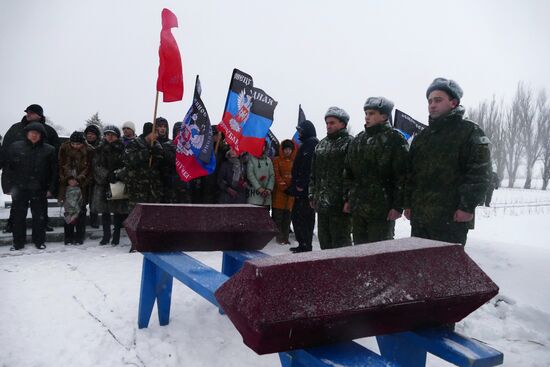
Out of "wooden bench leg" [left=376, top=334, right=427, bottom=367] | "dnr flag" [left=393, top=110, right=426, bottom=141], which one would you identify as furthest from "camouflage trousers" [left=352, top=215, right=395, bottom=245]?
"dnr flag" [left=393, top=110, right=426, bottom=141]

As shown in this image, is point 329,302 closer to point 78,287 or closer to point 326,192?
point 326,192

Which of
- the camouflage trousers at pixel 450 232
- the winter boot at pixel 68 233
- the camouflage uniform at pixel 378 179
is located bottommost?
the winter boot at pixel 68 233

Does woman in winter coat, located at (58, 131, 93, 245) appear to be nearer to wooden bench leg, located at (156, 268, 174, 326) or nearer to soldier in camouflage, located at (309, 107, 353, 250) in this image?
wooden bench leg, located at (156, 268, 174, 326)

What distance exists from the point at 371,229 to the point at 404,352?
1.92 metres

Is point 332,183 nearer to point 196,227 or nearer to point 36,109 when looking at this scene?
point 196,227

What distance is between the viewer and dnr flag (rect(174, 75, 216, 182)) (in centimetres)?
583

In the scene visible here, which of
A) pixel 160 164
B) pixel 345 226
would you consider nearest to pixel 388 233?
pixel 345 226

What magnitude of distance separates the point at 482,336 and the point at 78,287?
404 centimetres

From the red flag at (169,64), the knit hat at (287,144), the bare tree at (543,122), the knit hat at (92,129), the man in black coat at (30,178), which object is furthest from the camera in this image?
the bare tree at (543,122)

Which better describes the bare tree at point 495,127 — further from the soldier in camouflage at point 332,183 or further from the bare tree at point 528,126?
the soldier in camouflage at point 332,183

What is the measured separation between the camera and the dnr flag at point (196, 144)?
5.83 metres

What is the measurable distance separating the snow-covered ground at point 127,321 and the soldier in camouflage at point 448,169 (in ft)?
3.38

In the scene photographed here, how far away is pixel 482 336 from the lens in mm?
3260

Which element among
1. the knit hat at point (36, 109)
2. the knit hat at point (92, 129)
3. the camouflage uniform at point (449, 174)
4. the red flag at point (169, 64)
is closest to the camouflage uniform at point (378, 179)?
the camouflage uniform at point (449, 174)
